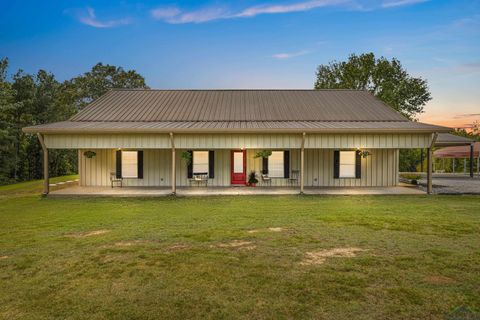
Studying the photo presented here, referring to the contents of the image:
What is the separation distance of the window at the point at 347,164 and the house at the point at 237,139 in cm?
5

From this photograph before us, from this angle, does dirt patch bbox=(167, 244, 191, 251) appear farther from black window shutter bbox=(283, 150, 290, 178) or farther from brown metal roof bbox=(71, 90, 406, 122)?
brown metal roof bbox=(71, 90, 406, 122)

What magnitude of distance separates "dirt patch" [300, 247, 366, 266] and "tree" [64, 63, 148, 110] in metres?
38.0

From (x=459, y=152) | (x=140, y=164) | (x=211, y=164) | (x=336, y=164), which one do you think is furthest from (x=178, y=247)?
(x=459, y=152)

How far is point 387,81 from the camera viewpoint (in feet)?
98.3

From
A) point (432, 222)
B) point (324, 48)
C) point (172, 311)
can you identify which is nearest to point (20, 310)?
point (172, 311)

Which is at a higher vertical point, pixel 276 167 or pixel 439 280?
pixel 276 167

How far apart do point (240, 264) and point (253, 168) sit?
11.0 m

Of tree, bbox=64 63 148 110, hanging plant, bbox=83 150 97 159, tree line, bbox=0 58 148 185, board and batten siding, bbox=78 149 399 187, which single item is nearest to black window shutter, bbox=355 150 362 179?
board and batten siding, bbox=78 149 399 187

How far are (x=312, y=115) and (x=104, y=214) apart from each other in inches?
460

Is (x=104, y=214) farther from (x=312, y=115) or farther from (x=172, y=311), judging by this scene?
(x=312, y=115)

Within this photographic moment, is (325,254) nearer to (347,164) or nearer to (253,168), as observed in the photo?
(253,168)

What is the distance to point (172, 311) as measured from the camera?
3.34 meters

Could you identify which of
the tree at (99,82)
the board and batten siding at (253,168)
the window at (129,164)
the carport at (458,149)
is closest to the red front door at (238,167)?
the board and batten siding at (253,168)

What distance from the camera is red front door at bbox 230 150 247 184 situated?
1564 centimetres
